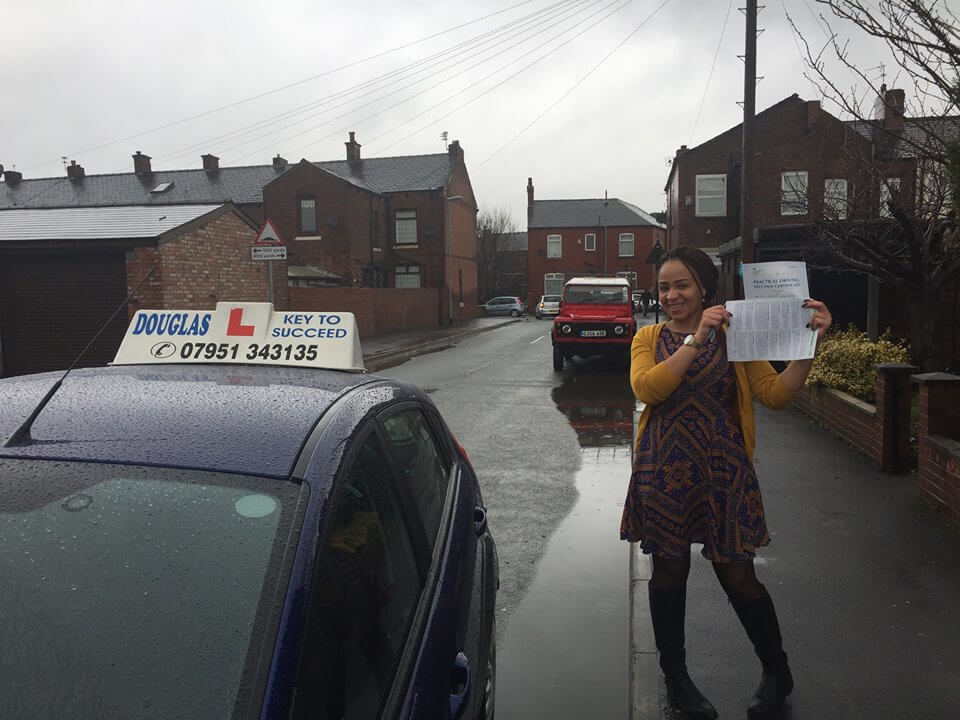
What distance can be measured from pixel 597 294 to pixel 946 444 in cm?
1305

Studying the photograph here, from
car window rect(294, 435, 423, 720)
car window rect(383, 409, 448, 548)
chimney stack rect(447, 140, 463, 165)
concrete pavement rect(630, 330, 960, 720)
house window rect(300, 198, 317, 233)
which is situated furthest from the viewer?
chimney stack rect(447, 140, 463, 165)

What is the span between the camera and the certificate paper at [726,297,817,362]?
2.86 meters

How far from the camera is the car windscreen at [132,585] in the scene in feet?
4.74

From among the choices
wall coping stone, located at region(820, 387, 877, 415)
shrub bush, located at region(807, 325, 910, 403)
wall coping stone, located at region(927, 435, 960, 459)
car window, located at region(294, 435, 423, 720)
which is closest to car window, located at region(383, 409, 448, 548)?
car window, located at region(294, 435, 423, 720)

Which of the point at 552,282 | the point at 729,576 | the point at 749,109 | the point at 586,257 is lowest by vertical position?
the point at 729,576

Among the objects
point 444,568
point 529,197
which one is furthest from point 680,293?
point 529,197

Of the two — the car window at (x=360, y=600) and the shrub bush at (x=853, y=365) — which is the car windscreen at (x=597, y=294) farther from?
the car window at (x=360, y=600)

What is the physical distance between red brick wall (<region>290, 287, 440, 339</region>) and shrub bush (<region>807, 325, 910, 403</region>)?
17.1m

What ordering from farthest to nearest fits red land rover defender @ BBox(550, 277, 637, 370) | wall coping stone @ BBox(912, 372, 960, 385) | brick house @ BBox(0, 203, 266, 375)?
red land rover defender @ BBox(550, 277, 637, 370) < brick house @ BBox(0, 203, 266, 375) < wall coping stone @ BBox(912, 372, 960, 385)

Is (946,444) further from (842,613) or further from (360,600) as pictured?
(360,600)

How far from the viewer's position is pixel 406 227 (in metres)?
42.2

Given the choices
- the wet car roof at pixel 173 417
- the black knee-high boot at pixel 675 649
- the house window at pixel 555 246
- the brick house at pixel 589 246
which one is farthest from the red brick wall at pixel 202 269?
the house window at pixel 555 246

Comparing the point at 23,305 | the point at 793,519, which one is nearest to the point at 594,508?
the point at 793,519

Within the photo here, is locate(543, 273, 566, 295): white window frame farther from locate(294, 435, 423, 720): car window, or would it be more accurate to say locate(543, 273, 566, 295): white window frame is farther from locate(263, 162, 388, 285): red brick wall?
locate(294, 435, 423, 720): car window
